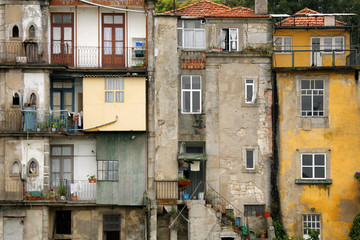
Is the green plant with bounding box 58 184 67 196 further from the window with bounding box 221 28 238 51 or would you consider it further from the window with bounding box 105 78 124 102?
the window with bounding box 221 28 238 51

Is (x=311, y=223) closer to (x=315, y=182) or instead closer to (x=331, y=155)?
(x=315, y=182)

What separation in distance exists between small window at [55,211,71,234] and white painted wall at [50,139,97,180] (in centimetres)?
204

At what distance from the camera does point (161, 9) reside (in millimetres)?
59219

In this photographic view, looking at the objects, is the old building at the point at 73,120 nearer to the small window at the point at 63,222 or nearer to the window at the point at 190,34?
the small window at the point at 63,222

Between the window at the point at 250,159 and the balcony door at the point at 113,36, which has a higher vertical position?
the balcony door at the point at 113,36

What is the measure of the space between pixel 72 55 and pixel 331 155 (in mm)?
14955

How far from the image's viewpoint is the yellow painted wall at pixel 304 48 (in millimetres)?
42156

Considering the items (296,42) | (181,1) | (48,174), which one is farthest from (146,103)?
(181,1)

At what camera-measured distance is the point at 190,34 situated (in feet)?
131

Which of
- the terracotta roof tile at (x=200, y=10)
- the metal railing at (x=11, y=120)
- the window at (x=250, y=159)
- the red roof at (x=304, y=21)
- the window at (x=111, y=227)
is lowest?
the window at (x=111, y=227)

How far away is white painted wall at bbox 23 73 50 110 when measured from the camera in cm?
3888

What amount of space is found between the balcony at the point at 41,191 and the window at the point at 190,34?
9.13 m

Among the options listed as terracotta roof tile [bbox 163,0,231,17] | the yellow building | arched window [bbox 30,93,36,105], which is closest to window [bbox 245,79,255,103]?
the yellow building

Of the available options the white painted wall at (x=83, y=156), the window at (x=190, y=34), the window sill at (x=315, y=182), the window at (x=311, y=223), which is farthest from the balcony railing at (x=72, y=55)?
the window at (x=311, y=223)
